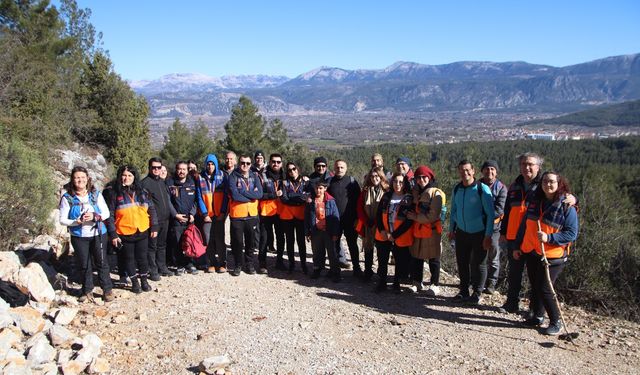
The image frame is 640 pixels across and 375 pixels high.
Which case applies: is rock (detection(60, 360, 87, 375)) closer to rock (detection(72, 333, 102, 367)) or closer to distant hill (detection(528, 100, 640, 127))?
rock (detection(72, 333, 102, 367))

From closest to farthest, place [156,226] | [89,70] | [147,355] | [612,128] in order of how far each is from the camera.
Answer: [147,355]
[156,226]
[89,70]
[612,128]

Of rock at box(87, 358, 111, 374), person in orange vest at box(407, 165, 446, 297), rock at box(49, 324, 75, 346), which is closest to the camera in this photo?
rock at box(87, 358, 111, 374)

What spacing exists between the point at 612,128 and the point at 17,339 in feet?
641

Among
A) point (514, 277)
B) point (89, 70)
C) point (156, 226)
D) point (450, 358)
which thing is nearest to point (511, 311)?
point (514, 277)

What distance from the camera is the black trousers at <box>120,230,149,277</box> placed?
5.90m

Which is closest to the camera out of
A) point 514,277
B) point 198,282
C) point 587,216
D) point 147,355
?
point 147,355

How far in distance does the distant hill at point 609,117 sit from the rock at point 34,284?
8007 inches

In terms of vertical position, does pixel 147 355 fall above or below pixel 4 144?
below

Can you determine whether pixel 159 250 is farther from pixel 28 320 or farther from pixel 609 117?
pixel 609 117

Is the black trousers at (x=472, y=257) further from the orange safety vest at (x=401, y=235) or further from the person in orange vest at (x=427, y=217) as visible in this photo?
the orange safety vest at (x=401, y=235)

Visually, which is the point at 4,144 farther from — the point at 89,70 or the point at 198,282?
the point at 89,70

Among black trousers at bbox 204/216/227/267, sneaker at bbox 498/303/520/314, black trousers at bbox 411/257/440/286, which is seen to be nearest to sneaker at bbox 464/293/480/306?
sneaker at bbox 498/303/520/314

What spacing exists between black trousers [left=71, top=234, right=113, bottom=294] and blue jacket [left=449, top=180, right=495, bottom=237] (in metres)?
4.63

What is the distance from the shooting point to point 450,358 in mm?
4605
